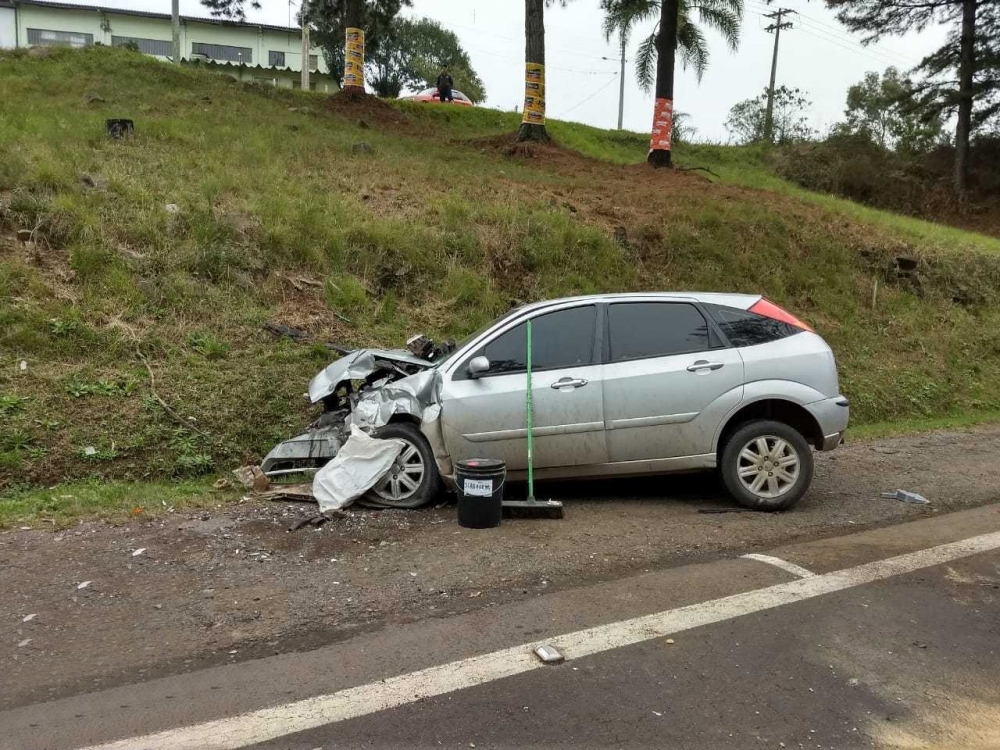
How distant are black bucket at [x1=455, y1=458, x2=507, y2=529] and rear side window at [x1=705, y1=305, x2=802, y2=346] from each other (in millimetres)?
2106

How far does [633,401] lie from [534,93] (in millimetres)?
14397

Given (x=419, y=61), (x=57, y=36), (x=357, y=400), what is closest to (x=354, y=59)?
(x=357, y=400)

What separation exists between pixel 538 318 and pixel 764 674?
11.0ft

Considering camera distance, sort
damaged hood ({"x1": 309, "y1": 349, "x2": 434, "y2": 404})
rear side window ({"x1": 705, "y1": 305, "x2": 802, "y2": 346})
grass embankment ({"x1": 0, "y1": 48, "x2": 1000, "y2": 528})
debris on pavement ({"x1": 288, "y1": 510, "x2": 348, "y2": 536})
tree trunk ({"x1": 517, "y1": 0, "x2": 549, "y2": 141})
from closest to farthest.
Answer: debris on pavement ({"x1": 288, "y1": 510, "x2": 348, "y2": 536}) < rear side window ({"x1": 705, "y1": 305, "x2": 802, "y2": 346}) < damaged hood ({"x1": 309, "y1": 349, "x2": 434, "y2": 404}) < grass embankment ({"x1": 0, "y1": 48, "x2": 1000, "y2": 528}) < tree trunk ({"x1": 517, "y1": 0, "x2": 549, "y2": 141})

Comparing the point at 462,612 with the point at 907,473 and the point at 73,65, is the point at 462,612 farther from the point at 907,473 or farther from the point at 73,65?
the point at 73,65

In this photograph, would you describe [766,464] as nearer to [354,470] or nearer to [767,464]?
[767,464]

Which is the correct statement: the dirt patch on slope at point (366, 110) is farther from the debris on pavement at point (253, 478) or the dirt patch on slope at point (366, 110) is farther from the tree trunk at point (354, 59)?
the debris on pavement at point (253, 478)

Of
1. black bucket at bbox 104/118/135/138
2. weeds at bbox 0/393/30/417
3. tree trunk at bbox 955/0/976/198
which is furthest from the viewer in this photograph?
tree trunk at bbox 955/0/976/198

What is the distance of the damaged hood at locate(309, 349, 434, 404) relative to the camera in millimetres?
7113

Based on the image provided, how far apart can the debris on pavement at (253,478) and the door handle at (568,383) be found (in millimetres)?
2576

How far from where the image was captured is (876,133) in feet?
98.9

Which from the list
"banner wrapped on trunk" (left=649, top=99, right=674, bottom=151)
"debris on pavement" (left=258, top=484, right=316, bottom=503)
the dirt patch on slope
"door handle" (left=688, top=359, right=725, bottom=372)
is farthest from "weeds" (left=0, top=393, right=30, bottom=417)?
"banner wrapped on trunk" (left=649, top=99, right=674, bottom=151)

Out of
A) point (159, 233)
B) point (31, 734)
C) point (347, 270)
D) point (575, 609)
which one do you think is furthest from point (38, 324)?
point (575, 609)

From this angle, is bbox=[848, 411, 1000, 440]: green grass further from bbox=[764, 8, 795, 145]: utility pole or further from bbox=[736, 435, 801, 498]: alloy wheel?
bbox=[764, 8, 795, 145]: utility pole
